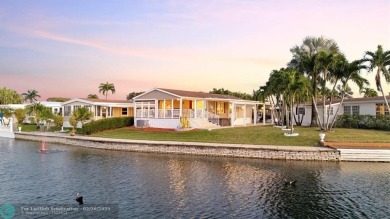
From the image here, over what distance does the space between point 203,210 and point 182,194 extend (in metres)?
2.55

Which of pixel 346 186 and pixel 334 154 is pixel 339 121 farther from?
pixel 346 186

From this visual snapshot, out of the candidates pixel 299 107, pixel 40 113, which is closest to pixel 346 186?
pixel 299 107

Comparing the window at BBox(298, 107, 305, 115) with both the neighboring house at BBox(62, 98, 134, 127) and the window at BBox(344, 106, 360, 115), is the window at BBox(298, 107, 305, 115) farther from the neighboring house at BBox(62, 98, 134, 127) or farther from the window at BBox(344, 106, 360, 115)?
the neighboring house at BBox(62, 98, 134, 127)

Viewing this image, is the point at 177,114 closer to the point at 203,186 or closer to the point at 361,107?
the point at 203,186

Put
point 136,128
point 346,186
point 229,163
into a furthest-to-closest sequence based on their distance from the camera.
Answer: point 136,128
point 229,163
point 346,186

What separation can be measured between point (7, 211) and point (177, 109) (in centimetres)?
2720

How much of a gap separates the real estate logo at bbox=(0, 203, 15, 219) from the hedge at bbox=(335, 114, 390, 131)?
3704cm

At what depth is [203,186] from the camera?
16953 mm

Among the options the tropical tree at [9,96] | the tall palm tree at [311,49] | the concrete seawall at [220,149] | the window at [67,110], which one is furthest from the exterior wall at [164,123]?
the tropical tree at [9,96]

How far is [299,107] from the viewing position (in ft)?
160

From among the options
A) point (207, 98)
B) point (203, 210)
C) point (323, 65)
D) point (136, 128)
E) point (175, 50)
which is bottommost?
point (203, 210)

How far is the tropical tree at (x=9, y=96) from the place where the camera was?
91.2 m

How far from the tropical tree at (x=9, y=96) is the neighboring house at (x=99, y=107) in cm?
5217

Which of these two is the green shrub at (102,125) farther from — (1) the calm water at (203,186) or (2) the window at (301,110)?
(2) the window at (301,110)
